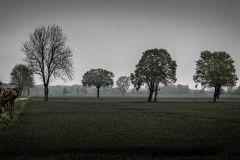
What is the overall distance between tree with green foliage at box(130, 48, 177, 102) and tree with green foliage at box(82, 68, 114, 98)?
49265mm

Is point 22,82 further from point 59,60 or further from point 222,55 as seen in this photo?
point 222,55

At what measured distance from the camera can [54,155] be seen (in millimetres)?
7133

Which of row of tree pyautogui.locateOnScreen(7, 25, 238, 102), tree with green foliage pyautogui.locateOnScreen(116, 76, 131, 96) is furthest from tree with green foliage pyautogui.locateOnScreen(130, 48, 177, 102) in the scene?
tree with green foliage pyautogui.locateOnScreen(116, 76, 131, 96)

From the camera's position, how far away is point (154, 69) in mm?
57125

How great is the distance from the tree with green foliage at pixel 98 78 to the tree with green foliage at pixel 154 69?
49265mm

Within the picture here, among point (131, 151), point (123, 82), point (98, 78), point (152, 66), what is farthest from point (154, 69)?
point (123, 82)

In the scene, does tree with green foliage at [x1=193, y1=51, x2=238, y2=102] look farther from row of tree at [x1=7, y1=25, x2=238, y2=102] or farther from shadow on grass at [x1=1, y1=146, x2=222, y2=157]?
shadow on grass at [x1=1, y1=146, x2=222, y2=157]

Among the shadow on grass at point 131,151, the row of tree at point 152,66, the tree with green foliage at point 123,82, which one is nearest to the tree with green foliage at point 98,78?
the row of tree at point 152,66

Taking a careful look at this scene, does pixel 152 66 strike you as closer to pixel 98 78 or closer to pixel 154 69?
pixel 154 69

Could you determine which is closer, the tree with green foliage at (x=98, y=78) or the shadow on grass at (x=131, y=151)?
the shadow on grass at (x=131, y=151)

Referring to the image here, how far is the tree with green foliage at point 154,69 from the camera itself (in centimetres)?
5797

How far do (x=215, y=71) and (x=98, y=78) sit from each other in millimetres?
63133

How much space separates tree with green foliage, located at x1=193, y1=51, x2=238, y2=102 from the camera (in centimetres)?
5866

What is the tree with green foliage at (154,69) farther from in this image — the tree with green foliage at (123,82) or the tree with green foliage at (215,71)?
the tree with green foliage at (123,82)
